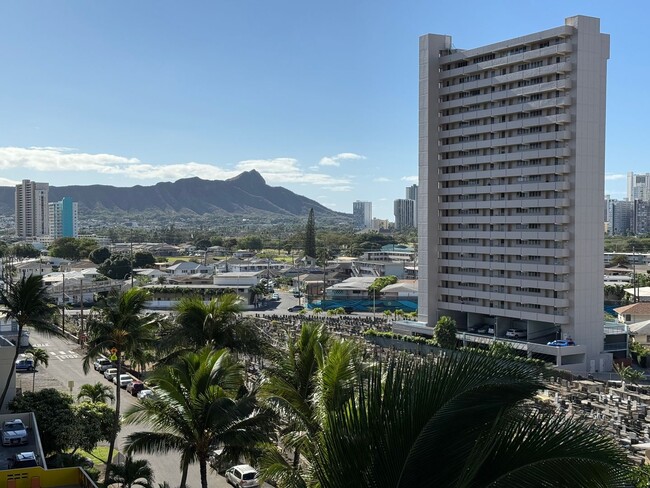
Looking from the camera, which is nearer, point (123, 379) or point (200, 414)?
point (200, 414)

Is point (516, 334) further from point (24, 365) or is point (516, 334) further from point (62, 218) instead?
point (62, 218)

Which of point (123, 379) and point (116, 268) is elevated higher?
point (116, 268)

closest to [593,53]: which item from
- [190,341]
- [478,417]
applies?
[190,341]

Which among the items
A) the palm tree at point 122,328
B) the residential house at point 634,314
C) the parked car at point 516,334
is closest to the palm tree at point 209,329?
the palm tree at point 122,328

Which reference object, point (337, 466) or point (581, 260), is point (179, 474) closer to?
point (337, 466)

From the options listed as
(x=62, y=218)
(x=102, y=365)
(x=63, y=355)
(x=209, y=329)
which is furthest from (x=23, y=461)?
(x=62, y=218)

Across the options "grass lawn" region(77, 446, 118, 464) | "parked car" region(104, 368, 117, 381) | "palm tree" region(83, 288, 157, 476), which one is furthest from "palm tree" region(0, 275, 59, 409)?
"parked car" region(104, 368, 117, 381)
